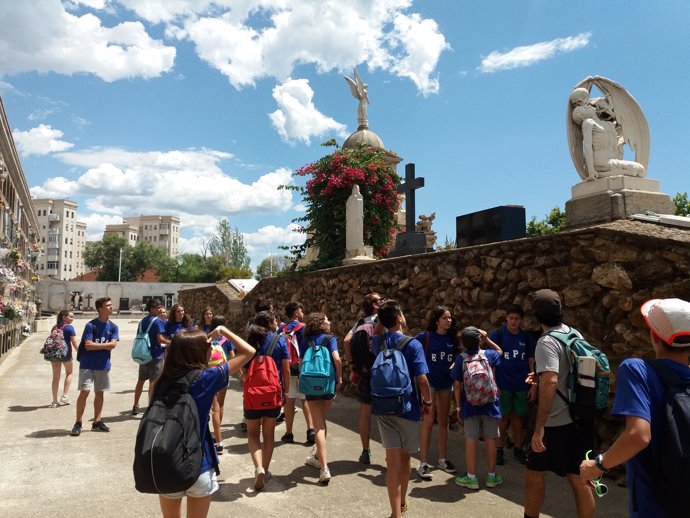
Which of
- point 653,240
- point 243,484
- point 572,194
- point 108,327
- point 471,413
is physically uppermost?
point 572,194

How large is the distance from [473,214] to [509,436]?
3.49 metres

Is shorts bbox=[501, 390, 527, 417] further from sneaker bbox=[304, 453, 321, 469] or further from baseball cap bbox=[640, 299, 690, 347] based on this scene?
baseball cap bbox=[640, 299, 690, 347]

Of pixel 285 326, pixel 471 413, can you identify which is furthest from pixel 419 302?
pixel 471 413

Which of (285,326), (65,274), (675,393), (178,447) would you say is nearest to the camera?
(675,393)

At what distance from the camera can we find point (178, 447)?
8.02ft

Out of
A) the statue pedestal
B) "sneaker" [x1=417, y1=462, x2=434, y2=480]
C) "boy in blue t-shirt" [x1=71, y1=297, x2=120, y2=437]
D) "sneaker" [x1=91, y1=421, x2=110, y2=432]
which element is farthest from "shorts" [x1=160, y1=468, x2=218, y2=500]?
the statue pedestal

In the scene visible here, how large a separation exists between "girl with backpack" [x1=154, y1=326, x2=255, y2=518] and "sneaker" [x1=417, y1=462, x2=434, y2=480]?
2434mm

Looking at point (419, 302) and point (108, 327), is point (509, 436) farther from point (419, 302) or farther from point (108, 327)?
point (108, 327)

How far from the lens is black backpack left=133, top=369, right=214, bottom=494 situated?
240 cm

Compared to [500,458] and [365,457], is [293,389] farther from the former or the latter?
[500,458]

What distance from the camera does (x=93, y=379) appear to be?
624cm

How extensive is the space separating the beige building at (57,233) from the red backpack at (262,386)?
97156 millimetres

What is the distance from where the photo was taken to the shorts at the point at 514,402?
4832mm

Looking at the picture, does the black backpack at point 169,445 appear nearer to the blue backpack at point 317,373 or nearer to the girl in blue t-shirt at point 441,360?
the blue backpack at point 317,373
